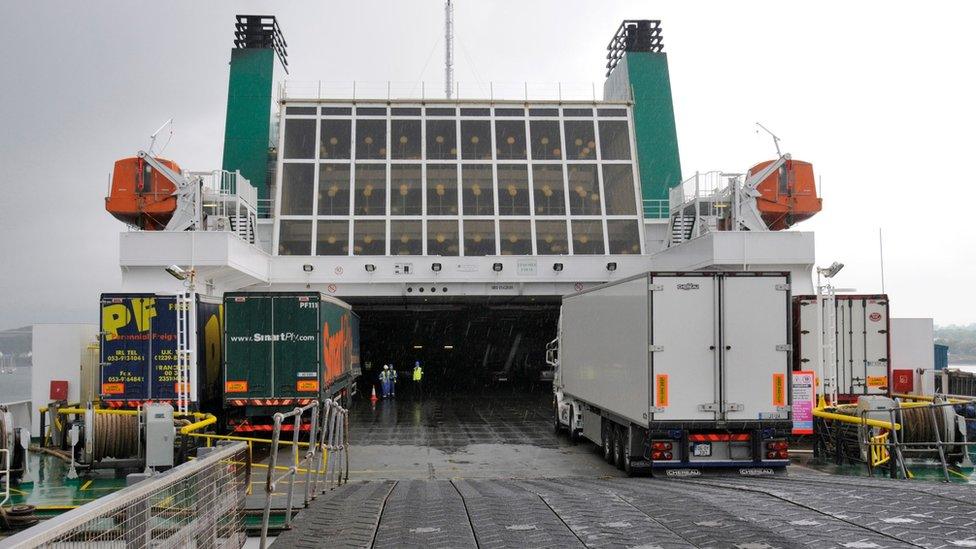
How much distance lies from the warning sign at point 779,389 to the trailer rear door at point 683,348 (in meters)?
1.02

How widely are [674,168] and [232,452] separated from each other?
118 feet

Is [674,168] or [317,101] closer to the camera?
[317,101]

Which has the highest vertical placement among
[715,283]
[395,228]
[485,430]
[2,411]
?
[395,228]

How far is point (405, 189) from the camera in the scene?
3662 cm

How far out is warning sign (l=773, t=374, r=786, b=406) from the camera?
46.0ft

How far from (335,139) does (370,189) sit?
3062 mm

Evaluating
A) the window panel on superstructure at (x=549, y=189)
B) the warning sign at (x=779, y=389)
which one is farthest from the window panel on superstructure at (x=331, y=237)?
the warning sign at (x=779, y=389)

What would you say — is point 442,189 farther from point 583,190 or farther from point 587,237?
point 587,237

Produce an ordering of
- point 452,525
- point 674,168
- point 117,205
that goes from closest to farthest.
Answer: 1. point 452,525
2. point 117,205
3. point 674,168

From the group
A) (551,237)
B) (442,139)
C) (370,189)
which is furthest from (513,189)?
(370,189)

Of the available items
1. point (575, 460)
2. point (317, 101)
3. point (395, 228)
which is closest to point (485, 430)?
point (575, 460)

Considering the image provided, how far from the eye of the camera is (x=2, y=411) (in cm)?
1503

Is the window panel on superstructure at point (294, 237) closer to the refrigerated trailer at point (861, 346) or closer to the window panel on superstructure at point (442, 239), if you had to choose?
the window panel on superstructure at point (442, 239)

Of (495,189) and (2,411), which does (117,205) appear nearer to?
(495,189)
